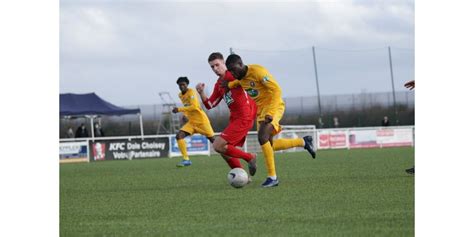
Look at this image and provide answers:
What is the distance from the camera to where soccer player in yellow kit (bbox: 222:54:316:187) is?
1187 centimetres

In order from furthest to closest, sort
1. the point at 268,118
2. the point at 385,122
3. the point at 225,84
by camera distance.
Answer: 1. the point at 385,122
2. the point at 225,84
3. the point at 268,118

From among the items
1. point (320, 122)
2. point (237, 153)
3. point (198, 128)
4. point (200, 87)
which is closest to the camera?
point (237, 153)

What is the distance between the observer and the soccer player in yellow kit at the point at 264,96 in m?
11.9

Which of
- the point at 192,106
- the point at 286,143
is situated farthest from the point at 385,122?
the point at 286,143

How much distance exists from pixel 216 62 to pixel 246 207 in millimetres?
3519

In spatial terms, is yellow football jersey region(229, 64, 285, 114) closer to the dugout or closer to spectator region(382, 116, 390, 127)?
the dugout

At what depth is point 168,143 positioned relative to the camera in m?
31.6

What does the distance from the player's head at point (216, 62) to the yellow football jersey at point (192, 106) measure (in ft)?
24.9

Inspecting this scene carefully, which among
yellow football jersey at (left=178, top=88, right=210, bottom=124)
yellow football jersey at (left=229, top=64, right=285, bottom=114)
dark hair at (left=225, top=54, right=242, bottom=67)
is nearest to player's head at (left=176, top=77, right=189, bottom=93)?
yellow football jersey at (left=178, top=88, right=210, bottom=124)

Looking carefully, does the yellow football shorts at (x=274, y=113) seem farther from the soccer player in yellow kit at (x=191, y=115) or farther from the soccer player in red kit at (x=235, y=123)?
the soccer player in yellow kit at (x=191, y=115)

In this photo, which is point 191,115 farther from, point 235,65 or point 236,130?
point 235,65

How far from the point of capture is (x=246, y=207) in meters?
9.26

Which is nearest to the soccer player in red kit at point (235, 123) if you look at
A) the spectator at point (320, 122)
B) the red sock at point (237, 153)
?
the red sock at point (237, 153)
